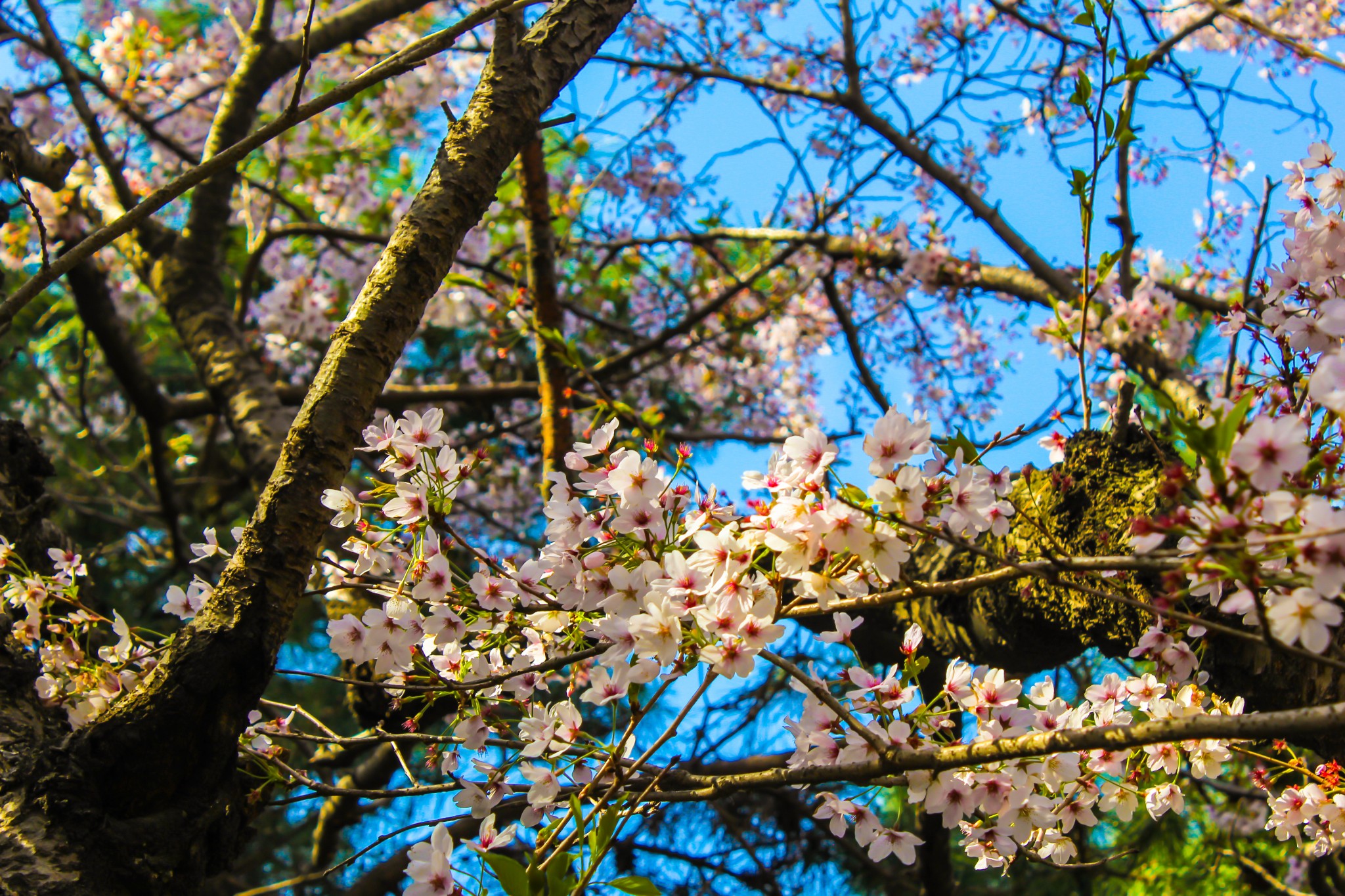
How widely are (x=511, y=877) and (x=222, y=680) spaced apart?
59cm

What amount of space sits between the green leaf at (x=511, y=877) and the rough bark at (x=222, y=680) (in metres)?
0.56

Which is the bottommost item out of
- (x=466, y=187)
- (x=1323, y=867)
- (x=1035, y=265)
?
(x=1323, y=867)

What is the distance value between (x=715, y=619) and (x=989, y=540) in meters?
0.96

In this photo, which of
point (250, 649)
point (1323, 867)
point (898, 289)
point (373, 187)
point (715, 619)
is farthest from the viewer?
point (373, 187)

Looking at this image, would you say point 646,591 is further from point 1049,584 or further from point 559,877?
point 1049,584

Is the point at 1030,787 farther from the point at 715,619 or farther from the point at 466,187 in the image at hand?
the point at 466,187

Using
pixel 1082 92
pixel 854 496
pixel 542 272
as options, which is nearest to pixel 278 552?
pixel 854 496

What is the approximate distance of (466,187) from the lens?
133 cm

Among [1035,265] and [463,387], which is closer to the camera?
[1035,265]

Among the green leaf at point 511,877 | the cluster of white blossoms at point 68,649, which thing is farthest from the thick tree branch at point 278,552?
the green leaf at point 511,877

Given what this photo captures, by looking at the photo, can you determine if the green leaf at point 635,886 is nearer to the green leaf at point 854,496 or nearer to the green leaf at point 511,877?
the green leaf at point 511,877

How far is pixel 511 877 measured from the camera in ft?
2.58

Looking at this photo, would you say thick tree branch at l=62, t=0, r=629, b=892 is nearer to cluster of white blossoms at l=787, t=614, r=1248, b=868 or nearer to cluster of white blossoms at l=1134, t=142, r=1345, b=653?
cluster of white blossoms at l=787, t=614, r=1248, b=868

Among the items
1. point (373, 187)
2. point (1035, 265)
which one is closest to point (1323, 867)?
point (1035, 265)
